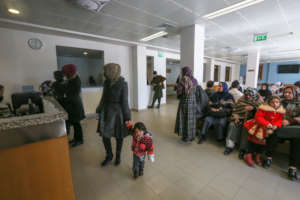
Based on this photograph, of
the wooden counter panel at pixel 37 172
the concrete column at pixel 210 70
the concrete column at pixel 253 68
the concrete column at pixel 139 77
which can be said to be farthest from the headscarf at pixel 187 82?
the concrete column at pixel 210 70

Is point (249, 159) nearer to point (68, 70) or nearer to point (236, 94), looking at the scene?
point (236, 94)

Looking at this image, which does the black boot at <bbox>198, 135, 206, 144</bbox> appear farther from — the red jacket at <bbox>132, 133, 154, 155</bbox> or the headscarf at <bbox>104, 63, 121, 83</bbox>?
the headscarf at <bbox>104, 63, 121, 83</bbox>

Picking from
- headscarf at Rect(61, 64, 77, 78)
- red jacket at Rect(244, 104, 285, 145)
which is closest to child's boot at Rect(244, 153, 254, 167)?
red jacket at Rect(244, 104, 285, 145)

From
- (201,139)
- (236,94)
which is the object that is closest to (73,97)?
(201,139)

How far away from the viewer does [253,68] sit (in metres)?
6.62

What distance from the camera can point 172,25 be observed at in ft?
10.9

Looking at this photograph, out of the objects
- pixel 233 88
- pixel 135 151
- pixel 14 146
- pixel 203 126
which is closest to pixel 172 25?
pixel 233 88

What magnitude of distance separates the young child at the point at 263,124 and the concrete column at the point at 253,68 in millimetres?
5832

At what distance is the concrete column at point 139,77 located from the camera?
16.7 ft

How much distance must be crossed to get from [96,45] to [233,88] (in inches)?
168

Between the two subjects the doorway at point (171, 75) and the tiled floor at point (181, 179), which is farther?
the doorway at point (171, 75)

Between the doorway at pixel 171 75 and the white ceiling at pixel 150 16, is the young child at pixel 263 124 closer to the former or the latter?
the white ceiling at pixel 150 16

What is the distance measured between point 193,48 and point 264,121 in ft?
7.24

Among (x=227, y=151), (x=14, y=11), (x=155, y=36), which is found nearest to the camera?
(x=227, y=151)
